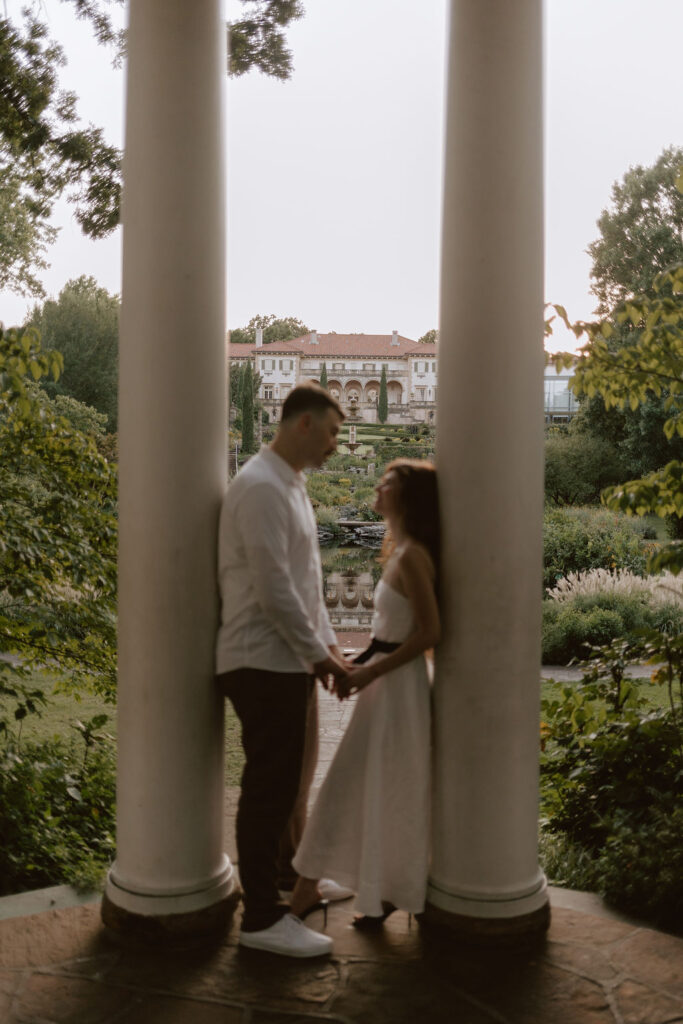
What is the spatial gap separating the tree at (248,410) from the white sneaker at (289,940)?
2514cm

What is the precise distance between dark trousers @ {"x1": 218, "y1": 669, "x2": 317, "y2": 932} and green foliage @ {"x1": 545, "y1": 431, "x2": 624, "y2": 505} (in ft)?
74.4

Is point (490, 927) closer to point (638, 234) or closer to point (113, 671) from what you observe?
point (113, 671)

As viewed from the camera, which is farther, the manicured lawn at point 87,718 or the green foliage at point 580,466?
the green foliage at point 580,466

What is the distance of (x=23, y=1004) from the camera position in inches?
108

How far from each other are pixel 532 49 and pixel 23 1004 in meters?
3.45

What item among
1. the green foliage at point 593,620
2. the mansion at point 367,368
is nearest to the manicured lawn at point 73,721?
the green foliage at point 593,620

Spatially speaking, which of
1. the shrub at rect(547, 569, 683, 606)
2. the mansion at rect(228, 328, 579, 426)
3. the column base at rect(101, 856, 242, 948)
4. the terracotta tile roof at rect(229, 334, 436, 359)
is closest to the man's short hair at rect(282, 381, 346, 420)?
the column base at rect(101, 856, 242, 948)

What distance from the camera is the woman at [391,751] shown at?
10.5 feet

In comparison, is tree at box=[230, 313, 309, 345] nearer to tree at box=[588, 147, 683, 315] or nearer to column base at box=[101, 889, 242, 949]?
tree at box=[588, 147, 683, 315]

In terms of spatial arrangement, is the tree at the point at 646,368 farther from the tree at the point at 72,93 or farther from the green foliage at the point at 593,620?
the green foliage at the point at 593,620

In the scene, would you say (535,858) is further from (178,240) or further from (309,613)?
(178,240)

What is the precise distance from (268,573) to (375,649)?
1.91 ft

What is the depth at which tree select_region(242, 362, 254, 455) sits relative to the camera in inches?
1105

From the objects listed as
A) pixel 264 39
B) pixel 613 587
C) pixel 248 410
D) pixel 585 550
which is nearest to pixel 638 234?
pixel 248 410
